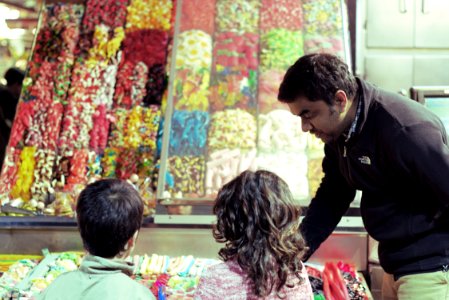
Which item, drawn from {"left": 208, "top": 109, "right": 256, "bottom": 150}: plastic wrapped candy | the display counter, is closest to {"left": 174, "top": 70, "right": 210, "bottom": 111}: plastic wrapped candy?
{"left": 208, "top": 109, "right": 256, "bottom": 150}: plastic wrapped candy

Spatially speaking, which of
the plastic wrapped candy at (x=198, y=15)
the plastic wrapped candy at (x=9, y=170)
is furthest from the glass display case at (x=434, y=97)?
the plastic wrapped candy at (x=9, y=170)

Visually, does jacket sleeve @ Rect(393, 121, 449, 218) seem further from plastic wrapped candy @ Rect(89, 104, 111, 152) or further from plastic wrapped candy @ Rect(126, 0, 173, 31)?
plastic wrapped candy @ Rect(126, 0, 173, 31)

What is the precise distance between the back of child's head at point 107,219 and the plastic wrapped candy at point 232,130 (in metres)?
1.94

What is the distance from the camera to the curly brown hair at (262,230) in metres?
2.10

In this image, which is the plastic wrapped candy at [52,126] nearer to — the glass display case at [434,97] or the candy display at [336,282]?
the candy display at [336,282]

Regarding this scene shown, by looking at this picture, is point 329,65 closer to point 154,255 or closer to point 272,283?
point 272,283

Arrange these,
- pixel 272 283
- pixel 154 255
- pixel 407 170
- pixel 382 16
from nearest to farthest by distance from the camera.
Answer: pixel 272 283
pixel 407 170
pixel 154 255
pixel 382 16

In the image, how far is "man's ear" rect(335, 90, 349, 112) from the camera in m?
2.48

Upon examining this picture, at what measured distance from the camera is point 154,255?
3711 mm

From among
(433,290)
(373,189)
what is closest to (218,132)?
(373,189)

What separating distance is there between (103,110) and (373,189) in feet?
8.56

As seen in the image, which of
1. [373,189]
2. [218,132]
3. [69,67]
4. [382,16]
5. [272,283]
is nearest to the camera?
[272,283]

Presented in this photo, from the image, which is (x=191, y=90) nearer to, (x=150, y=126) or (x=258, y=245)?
(x=150, y=126)

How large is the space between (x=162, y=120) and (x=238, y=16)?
915 mm
